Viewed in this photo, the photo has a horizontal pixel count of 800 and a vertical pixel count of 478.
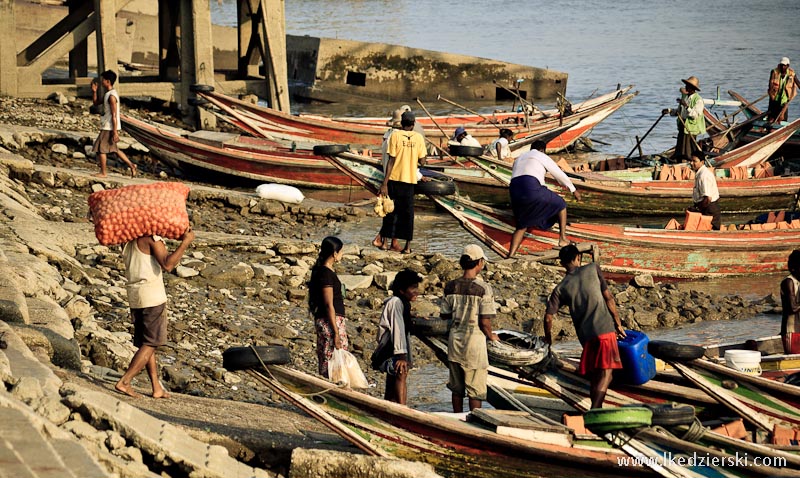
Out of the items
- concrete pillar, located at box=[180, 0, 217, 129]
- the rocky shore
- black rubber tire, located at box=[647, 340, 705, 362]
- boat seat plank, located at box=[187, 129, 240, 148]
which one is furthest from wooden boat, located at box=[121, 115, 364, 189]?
black rubber tire, located at box=[647, 340, 705, 362]

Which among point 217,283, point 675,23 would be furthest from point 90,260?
point 675,23

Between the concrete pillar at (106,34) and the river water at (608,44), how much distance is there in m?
4.38

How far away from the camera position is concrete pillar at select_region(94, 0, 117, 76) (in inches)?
638

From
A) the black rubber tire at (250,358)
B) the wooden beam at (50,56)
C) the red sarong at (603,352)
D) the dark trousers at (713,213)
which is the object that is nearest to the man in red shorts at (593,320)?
the red sarong at (603,352)

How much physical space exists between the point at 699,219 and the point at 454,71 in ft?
48.1

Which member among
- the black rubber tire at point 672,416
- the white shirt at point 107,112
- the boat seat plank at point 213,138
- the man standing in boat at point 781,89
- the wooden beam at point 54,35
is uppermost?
the wooden beam at point 54,35

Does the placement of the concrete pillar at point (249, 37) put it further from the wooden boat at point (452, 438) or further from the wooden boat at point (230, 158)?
the wooden boat at point (452, 438)

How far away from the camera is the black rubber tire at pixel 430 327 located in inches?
250

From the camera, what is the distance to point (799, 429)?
649cm

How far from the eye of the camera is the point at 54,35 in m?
17.7

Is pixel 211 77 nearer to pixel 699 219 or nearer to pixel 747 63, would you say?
pixel 699 219

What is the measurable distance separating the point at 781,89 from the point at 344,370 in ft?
40.2

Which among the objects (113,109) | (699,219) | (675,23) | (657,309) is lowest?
(657,309)

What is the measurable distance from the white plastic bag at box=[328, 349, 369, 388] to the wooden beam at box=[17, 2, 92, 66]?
1246 cm
